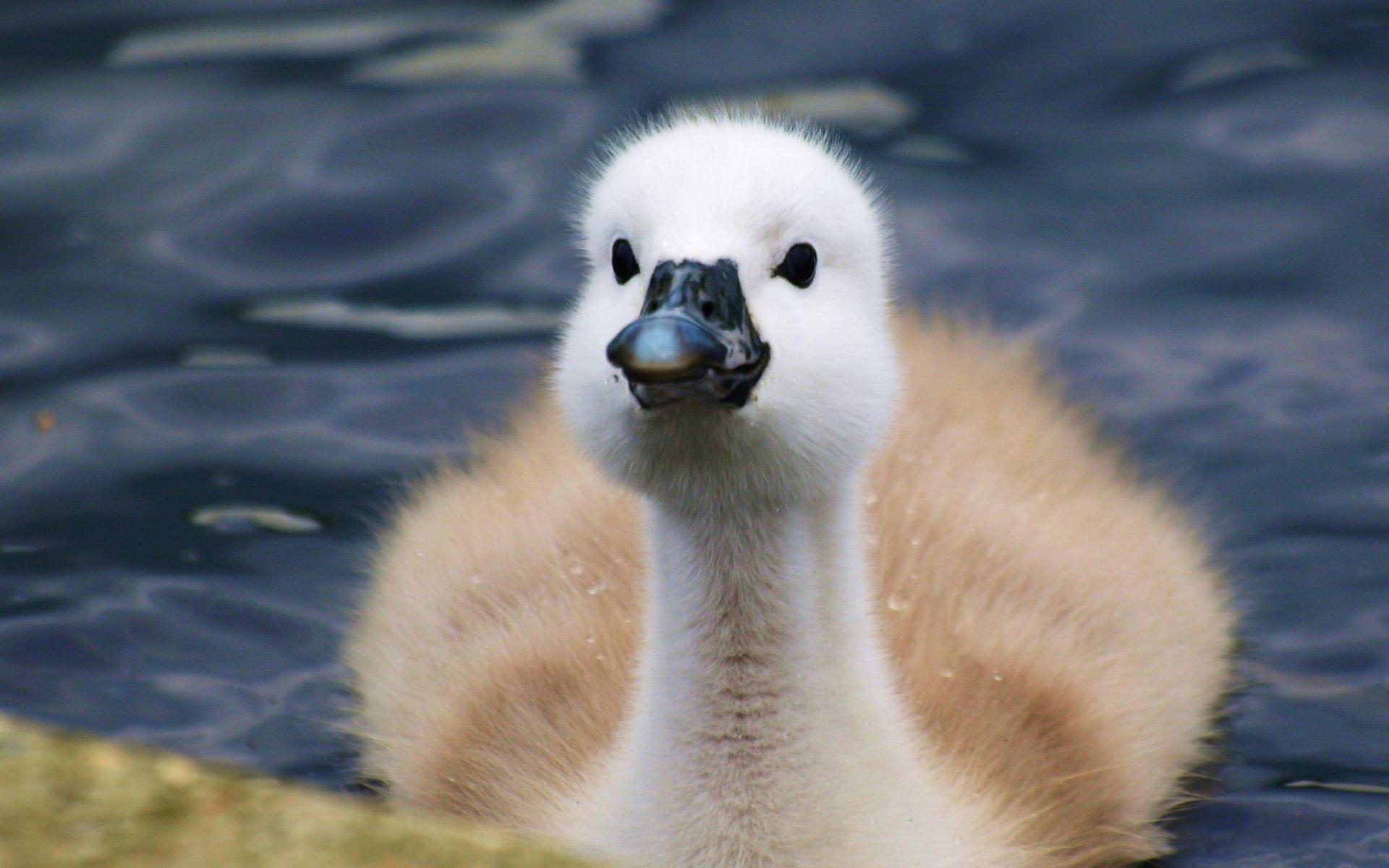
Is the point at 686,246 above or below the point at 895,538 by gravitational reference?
above

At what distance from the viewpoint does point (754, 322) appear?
363cm

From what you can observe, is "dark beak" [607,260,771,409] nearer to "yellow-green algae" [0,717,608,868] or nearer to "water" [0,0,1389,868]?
"yellow-green algae" [0,717,608,868]

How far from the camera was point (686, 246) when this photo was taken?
3.64m

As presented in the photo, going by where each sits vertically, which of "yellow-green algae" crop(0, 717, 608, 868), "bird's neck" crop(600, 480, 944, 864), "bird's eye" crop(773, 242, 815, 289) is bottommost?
"yellow-green algae" crop(0, 717, 608, 868)

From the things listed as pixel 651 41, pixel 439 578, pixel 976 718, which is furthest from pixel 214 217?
pixel 976 718

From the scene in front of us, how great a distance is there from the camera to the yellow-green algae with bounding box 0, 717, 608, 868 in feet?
9.23

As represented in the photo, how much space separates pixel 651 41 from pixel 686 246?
14.8 feet

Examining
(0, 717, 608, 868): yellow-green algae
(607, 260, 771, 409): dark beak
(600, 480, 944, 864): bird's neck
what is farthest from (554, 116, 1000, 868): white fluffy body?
(0, 717, 608, 868): yellow-green algae

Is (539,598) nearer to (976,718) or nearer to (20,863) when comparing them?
(976,718)

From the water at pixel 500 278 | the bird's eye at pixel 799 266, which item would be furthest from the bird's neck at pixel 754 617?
the water at pixel 500 278

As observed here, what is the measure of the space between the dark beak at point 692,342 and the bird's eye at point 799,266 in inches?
10.0

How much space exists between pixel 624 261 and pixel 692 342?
0.62m

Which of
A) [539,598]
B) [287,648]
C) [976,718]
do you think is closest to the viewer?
[976,718]

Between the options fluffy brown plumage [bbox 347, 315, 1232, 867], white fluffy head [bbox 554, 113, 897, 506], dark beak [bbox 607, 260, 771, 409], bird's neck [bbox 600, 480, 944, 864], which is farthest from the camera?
fluffy brown plumage [bbox 347, 315, 1232, 867]
